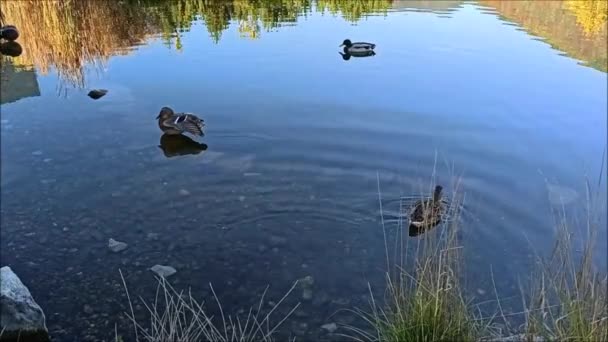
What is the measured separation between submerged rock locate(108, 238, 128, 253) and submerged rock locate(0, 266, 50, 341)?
3.62ft

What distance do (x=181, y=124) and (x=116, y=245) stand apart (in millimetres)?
2646

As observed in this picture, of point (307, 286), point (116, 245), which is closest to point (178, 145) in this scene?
point (116, 245)

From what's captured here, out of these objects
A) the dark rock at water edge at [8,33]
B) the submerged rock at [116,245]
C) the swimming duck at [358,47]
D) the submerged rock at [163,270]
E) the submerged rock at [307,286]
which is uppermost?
the dark rock at water edge at [8,33]

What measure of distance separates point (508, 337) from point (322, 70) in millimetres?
8315

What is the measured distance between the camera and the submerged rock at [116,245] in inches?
202

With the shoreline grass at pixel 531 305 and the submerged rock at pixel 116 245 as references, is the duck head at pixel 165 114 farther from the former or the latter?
the shoreline grass at pixel 531 305

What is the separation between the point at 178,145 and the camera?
24.8ft

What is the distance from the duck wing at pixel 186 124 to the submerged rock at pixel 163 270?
289 cm

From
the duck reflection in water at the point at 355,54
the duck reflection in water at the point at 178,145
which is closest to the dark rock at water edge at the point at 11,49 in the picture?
the duck reflection in water at the point at 178,145

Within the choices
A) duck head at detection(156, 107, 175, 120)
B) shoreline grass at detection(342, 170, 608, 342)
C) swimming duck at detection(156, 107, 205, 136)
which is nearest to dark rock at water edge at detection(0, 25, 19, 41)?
duck head at detection(156, 107, 175, 120)

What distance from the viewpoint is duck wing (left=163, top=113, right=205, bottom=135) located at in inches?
294

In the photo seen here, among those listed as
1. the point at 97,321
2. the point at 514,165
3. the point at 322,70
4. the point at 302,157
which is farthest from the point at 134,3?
the point at 97,321

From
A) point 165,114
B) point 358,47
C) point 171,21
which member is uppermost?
point 171,21

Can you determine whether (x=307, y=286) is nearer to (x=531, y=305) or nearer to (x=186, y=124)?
(x=531, y=305)
